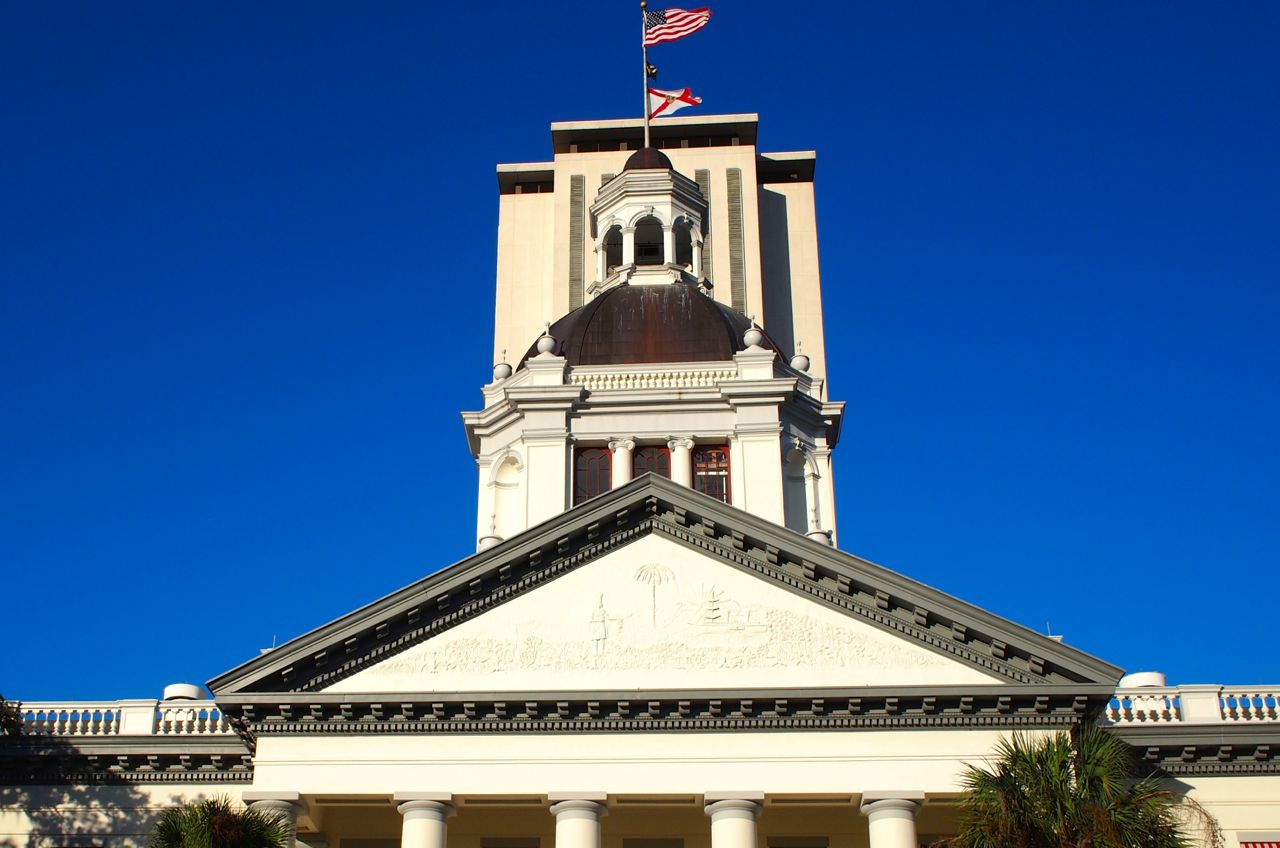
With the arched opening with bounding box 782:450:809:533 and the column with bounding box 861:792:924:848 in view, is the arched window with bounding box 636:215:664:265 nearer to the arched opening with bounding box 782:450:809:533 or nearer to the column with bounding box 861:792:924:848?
the arched opening with bounding box 782:450:809:533

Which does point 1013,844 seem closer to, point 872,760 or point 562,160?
point 872,760

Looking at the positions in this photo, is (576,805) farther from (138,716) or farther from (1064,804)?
(138,716)

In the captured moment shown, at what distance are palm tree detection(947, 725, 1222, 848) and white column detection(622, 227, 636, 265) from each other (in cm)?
2592

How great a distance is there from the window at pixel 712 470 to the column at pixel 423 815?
46.7 feet

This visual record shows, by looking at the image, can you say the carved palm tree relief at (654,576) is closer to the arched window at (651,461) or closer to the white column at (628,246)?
the arched window at (651,461)

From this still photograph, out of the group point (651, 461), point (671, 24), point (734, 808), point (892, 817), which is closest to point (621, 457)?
point (651, 461)

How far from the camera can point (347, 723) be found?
27125mm

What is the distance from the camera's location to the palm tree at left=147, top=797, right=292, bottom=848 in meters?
22.4

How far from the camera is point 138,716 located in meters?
30.2

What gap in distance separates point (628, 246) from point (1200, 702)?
23745 mm

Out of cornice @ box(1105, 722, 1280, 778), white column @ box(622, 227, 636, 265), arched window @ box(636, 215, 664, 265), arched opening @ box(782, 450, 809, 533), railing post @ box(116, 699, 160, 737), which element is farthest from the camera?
arched window @ box(636, 215, 664, 265)

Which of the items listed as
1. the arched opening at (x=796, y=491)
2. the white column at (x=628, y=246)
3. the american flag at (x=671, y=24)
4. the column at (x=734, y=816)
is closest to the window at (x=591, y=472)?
the arched opening at (x=796, y=491)

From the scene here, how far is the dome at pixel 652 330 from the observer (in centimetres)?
4166

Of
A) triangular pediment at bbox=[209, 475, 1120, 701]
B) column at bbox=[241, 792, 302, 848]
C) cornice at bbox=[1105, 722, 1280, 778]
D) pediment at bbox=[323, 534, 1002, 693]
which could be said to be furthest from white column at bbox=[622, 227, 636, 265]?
column at bbox=[241, 792, 302, 848]
